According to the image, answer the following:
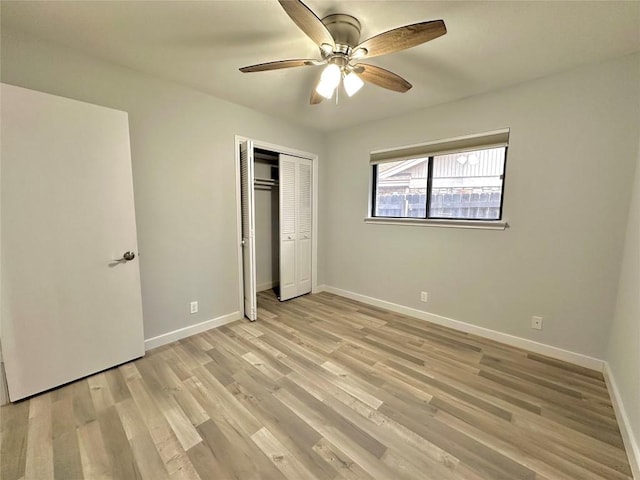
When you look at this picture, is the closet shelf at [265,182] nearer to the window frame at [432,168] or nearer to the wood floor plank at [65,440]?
the window frame at [432,168]

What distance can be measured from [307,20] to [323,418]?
2.23 m

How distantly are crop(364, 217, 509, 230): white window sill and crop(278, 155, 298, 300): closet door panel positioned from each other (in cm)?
105

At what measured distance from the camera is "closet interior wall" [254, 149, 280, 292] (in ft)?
13.1

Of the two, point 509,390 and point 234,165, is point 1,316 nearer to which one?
point 234,165

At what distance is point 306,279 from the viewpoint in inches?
157

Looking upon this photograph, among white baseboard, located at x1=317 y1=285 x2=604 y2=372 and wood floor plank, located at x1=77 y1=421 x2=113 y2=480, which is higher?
white baseboard, located at x1=317 y1=285 x2=604 y2=372

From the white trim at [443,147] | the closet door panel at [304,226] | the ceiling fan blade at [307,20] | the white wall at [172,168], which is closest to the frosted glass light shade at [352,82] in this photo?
the ceiling fan blade at [307,20]

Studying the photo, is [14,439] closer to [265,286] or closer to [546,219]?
[265,286]

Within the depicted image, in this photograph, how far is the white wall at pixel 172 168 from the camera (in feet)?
6.12

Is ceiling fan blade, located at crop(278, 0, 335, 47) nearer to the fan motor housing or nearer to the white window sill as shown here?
the fan motor housing

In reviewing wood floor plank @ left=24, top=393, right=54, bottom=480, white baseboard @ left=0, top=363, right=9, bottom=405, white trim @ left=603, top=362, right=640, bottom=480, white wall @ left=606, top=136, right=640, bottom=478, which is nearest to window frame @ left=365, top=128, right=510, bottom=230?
white wall @ left=606, top=136, right=640, bottom=478

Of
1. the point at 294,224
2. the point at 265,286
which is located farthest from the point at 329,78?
the point at 265,286

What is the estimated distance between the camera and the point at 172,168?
2.42 meters

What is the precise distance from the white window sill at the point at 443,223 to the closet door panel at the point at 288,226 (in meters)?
1.05
